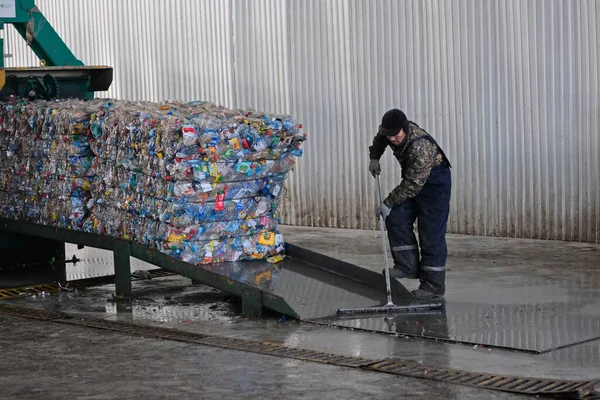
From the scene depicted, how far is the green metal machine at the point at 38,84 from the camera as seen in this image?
10867 mm

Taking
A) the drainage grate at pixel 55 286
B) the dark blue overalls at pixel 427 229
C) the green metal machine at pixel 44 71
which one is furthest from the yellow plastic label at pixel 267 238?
the green metal machine at pixel 44 71

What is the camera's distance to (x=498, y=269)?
33.5 feet

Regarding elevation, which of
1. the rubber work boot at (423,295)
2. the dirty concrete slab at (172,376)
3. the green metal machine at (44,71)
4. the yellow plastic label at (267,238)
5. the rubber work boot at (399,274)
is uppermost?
the green metal machine at (44,71)

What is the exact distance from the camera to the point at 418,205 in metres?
8.60

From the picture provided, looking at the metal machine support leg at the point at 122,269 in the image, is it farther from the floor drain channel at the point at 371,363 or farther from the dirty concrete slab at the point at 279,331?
the floor drain channel at the point at 371,363

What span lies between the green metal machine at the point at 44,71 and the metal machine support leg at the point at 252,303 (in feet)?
12.6

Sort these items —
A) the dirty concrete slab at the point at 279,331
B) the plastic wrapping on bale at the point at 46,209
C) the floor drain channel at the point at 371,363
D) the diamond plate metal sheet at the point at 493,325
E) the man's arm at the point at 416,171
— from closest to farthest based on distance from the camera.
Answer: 1. the floor drain channel at the point at 371,363
2. the dirty concrete slab at the point at 279,331
3. the diamond plate metal sheet at the point at 493,325
4. the man's arm at the point at 416,171
5. the plastic wrapping on bale at the point at 46,209

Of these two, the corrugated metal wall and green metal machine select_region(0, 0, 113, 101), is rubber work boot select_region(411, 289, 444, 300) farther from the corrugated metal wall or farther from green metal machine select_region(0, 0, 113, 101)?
green metal machine select_region(0, 0, 113, 101)

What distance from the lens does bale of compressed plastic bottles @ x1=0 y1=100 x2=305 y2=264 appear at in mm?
8555

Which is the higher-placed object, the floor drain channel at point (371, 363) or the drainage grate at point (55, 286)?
the drainage grate at point (55, 286)

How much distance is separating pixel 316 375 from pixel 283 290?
1.82 m

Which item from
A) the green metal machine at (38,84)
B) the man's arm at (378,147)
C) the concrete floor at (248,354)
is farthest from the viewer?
the green metal machine at (38,84)

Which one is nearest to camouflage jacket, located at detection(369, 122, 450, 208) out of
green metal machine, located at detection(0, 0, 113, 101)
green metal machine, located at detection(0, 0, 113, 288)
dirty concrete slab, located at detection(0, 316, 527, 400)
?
dirty concrete slab, located at detection(0, 316, 527, 400)

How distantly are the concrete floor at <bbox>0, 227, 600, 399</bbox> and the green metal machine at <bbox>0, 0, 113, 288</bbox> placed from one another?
1.51m
